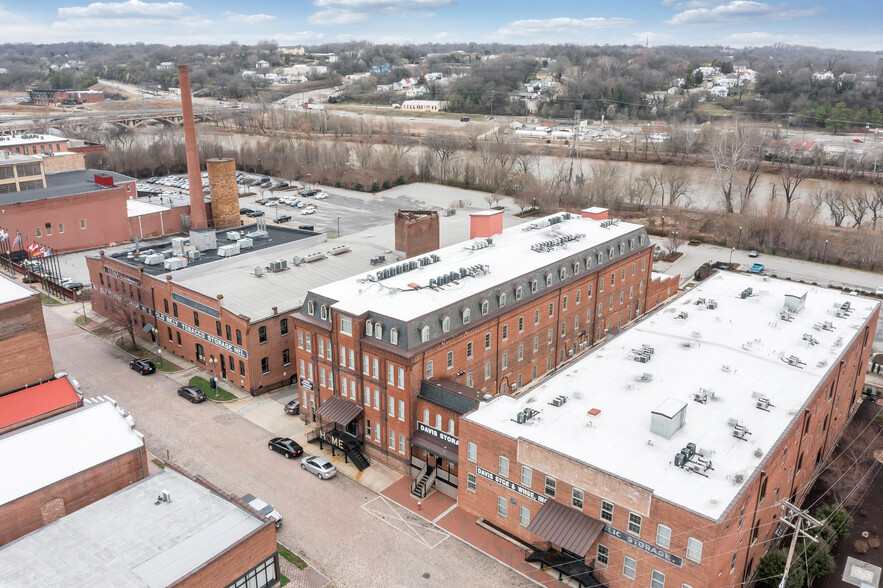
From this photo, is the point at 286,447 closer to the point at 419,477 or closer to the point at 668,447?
the point at 419,477

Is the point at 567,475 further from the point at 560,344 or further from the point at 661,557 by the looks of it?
the point at 560,344

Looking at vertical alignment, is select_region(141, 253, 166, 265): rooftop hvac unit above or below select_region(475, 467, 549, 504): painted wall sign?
above

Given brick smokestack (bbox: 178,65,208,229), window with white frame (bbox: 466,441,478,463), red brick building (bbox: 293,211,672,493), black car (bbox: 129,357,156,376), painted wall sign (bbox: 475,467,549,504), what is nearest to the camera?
painted wall sign (bbox: 475,467,549,504)

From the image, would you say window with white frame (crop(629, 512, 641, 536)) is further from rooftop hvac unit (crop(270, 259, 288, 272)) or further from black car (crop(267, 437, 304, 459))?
rooftop hvac unit (crop(270, 259, 288, 272))

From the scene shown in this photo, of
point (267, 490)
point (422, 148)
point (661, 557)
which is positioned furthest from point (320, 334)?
point (422, 148)

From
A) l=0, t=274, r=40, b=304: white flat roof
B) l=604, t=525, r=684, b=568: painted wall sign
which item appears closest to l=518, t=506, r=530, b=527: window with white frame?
l=604, t=525, r=684, b=568: painted wall sign

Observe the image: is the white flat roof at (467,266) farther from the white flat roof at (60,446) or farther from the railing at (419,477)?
the white flat roof at (60,446)
